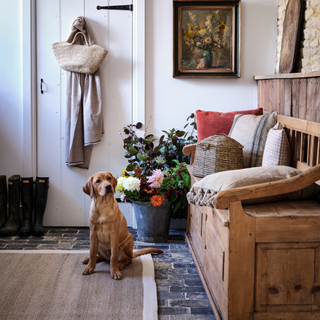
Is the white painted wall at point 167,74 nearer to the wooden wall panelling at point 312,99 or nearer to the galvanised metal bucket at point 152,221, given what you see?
the galvanised metal bucket at point 152,221

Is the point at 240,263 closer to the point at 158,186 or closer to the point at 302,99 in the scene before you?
the point at 302,99

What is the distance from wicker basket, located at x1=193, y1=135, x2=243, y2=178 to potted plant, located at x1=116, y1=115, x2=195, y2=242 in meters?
0.51

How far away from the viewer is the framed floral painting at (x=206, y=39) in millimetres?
3217

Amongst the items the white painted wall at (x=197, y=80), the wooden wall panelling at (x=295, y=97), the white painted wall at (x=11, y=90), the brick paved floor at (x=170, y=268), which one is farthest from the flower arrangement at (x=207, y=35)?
the brick paved floor at (x=170, y=268)

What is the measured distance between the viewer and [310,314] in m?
1.64

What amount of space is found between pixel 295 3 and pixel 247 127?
959 millimetres

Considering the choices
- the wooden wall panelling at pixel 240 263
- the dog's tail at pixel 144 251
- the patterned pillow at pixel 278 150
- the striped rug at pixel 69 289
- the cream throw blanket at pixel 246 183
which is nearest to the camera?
the wooden wall panelling at pixel 240 263

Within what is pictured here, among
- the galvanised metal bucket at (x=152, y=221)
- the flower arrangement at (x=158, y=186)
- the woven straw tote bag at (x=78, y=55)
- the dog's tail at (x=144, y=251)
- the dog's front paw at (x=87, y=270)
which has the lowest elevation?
the dog's front paw at (x=87, y=270)

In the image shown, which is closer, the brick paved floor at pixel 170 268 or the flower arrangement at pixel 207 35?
the brick paved floor at pixel 170 268

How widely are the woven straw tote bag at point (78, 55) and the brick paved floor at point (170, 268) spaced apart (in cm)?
145

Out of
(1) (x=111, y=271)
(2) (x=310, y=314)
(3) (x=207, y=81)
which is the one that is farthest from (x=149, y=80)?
(2) (x=310, y=314)

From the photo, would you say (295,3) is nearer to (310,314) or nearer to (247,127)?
(247,127)

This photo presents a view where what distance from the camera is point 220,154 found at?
2418 millimetres

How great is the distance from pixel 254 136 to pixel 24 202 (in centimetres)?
207
